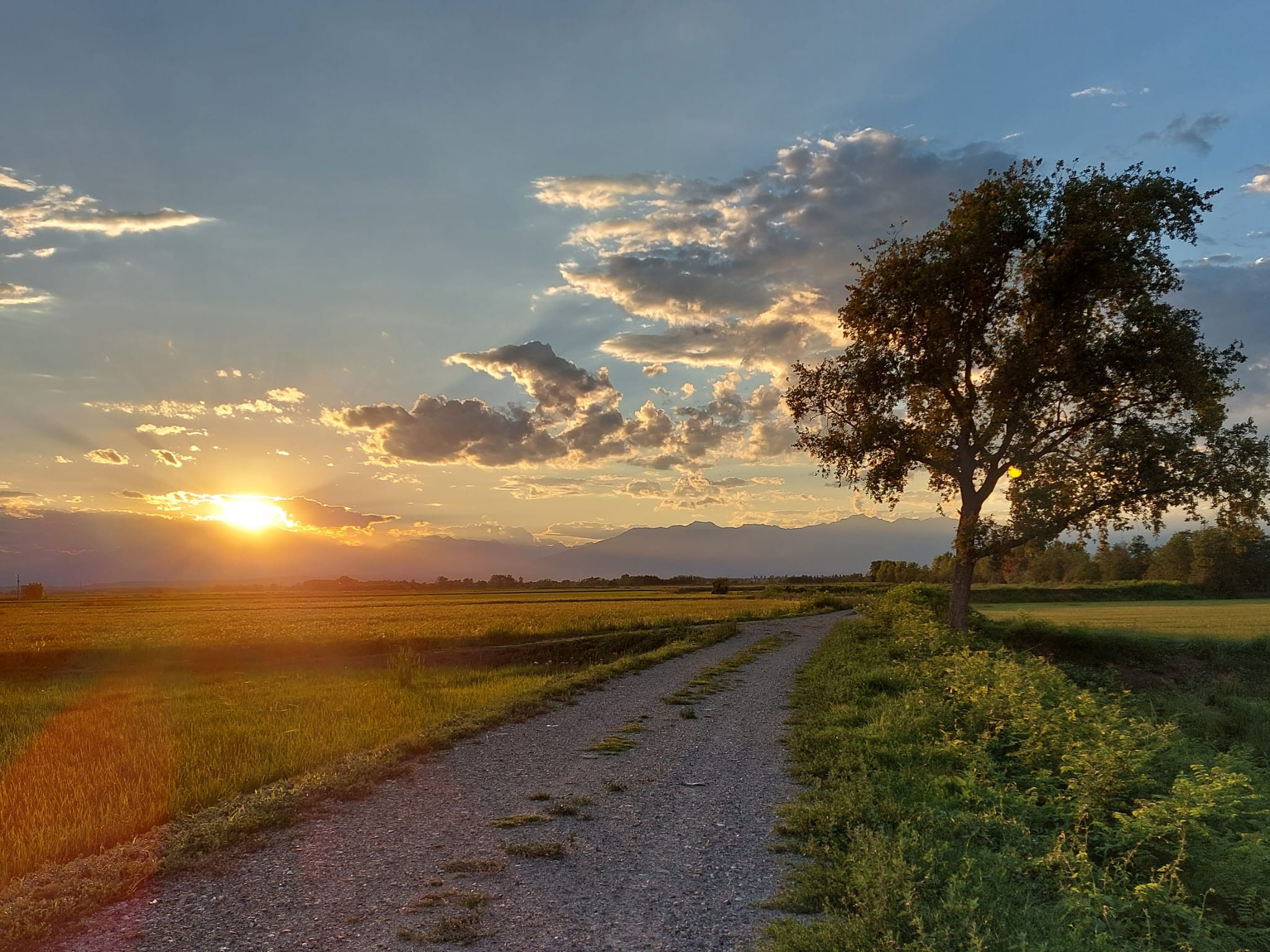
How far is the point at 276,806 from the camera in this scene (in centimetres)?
788

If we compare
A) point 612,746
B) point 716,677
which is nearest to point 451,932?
point 612,746

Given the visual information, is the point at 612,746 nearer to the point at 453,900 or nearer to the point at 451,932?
the point at 453,900

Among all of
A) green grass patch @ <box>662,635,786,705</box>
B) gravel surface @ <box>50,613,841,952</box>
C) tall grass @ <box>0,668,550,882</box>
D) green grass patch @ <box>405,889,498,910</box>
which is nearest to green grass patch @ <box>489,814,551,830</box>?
gravel surface @ <box>50,613,841,952</box>

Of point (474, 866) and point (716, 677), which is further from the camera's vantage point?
point (716, 677)

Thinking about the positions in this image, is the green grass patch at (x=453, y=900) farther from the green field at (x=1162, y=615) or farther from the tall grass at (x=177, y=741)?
the green field at (x=1162, y=615)

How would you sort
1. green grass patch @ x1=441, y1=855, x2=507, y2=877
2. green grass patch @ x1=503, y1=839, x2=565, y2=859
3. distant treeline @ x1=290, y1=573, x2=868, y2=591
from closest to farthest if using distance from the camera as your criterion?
green grass patch @ x1=441, y1=855, x2=507, y2=877
green grass patch @ x1=503, y1=839, x2=565, y2=859
distant treeline @ x1=290, y1=573, x2=868, y2=591

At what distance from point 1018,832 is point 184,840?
827 centimetres

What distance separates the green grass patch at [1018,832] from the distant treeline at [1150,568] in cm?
1964

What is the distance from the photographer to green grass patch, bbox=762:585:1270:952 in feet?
16.8

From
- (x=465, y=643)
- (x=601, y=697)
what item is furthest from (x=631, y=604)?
(x=601, y=697)

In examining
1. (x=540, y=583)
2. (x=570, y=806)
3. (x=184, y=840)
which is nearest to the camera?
(x=184, y=840)

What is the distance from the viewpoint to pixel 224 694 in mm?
19844

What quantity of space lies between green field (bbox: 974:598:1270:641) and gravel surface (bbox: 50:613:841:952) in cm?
3016

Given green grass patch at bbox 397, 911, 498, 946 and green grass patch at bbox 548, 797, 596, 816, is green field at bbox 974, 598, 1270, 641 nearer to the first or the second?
green grass patch at bbox 548, 797, 596, 816
